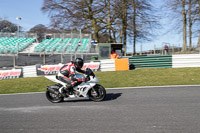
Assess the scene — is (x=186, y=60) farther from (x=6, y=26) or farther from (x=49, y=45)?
(x=6, y=26)

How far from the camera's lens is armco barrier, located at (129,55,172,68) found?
A: 60.0ft

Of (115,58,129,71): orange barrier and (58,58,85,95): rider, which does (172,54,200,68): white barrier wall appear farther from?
(58,58,85,95): rider

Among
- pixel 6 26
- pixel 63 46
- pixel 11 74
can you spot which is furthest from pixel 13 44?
pixel 6 26

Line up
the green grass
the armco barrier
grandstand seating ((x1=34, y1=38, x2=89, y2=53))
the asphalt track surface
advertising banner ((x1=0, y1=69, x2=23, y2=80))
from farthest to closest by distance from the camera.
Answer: grandstand seating ((x1=34, y1=38, x2=89, y2=53)) → the armco barrier → advertising banner ((x1=0, y1=69, x2=23, y2=80)) → the green grass → the asphalt track surface

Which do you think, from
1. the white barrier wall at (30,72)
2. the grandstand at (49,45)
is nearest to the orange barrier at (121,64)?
the grandstand at (49,45)

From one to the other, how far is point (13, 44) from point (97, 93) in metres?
20.0

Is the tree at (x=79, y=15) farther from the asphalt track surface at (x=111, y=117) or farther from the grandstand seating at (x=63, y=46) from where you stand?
the asphalt track surface at (x=111, y=117)

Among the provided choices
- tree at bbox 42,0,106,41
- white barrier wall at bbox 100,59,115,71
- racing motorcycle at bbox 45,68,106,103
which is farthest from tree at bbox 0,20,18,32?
racing motorcycle at bbox 45,68,106,103

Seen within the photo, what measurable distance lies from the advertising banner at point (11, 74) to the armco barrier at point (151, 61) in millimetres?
9015

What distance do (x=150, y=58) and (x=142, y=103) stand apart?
12.1 meters

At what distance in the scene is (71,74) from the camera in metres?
7.77

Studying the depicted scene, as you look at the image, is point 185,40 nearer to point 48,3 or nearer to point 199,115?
point 48,3

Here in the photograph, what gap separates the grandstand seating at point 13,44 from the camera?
2345 centimetres

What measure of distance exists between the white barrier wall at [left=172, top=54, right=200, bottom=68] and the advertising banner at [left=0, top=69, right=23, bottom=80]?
40.3 ft
